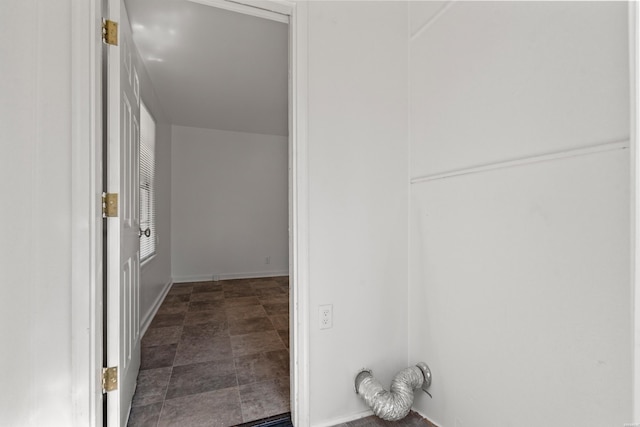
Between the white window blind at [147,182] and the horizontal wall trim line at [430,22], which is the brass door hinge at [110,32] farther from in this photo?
the white window blind at [147,182]

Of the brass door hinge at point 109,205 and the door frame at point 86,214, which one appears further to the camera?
the brass door hinge at point 109,205

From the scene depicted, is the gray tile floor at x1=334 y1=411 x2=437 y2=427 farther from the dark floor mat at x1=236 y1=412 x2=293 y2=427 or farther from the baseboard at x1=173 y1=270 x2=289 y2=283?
the baseboard at x1=173 y1=270 x2=289 y2=283

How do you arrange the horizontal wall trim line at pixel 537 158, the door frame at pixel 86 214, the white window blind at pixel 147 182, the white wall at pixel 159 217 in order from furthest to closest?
the white window blind at pixel 147 182 < the white wall at pixel 159 217 < the door frame at pixel 86 214 < the horizontal wall trim line at pixel 537 158

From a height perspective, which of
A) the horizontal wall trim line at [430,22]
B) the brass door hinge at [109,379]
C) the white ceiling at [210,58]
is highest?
the white ceiling at [210,58]

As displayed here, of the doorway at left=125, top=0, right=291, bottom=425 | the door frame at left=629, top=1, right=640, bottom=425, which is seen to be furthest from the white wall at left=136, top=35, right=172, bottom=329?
the door frame at left=629, top=1, right=640, bottom=425

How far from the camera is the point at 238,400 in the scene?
168 centimetres

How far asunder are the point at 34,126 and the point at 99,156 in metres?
0.21

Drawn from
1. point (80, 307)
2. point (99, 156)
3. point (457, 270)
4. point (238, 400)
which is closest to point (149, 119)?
point (99, 156)

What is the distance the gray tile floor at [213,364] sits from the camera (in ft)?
5.19

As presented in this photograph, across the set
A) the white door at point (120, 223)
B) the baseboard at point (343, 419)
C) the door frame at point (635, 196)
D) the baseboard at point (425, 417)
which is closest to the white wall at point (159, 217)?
the white door at point (120, 223)

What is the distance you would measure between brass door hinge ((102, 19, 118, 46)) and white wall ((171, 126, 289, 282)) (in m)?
3.67

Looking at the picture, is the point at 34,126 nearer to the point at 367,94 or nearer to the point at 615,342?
the point at 367,94

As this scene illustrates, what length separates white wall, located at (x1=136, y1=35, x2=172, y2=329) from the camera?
113 inches

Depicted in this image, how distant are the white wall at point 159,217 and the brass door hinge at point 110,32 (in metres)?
1.68
